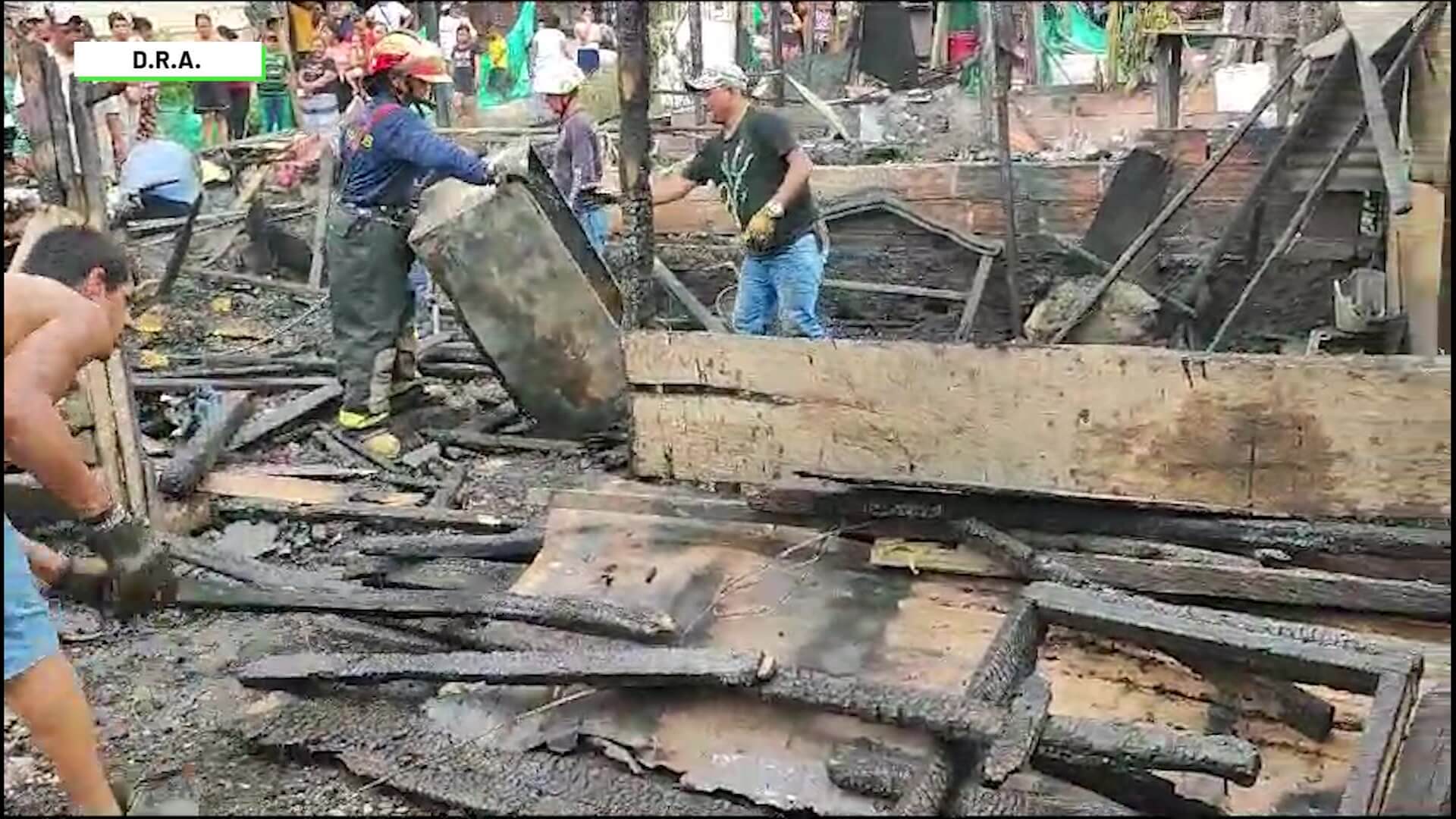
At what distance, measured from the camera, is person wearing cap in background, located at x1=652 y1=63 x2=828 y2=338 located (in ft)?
23.9

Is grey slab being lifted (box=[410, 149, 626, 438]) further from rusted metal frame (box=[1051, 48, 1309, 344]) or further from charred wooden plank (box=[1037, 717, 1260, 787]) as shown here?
charred wooden plank (box=[1037, 717, 1260, 787])

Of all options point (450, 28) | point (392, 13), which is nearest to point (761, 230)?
point (392, 13)

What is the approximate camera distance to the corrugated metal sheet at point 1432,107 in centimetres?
600

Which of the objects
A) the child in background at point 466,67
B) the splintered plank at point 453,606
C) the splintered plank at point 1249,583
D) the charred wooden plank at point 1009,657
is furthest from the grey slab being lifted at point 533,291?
the child in background at point 466,67

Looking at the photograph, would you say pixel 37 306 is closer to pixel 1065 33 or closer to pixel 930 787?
pixel 930 787

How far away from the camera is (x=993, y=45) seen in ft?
29.3

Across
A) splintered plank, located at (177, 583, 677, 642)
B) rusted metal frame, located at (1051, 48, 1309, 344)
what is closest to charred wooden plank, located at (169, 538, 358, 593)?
splintered plank, located at (177, 583, 677, 642)

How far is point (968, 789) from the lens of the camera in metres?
3.47

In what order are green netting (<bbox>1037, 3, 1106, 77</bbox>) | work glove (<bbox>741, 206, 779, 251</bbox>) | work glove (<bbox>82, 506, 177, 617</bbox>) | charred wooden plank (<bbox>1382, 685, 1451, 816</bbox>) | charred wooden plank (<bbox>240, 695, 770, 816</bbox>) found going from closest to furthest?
charred wooden plank (<bbox>1382, 685, 1451, 816</bbox>) < charred wooden plank (<bbox>240, 695, 770, 816</bbox>) < work glove (<bbox>82, 506, 177, 617</bbox>) < work glove (<bbox>741, 206, 779, 251</bbox>) < green netting (<bbox>1037, 3, 1106, 77</bbox>)

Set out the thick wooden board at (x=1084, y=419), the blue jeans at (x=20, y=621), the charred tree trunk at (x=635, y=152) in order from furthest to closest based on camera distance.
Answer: the charred tree trunk at (x=635, y=152), the thick wooden board at (x=1084, y=419), the blue jeans at (x=20, y=621)

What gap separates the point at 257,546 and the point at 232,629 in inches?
39.6

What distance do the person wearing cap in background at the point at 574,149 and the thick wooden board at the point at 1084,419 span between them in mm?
4185

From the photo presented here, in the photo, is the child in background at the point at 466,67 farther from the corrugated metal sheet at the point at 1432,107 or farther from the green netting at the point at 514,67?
the corrugated metal sheet at the point at 1432,107

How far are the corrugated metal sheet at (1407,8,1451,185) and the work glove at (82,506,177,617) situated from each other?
5097mm
